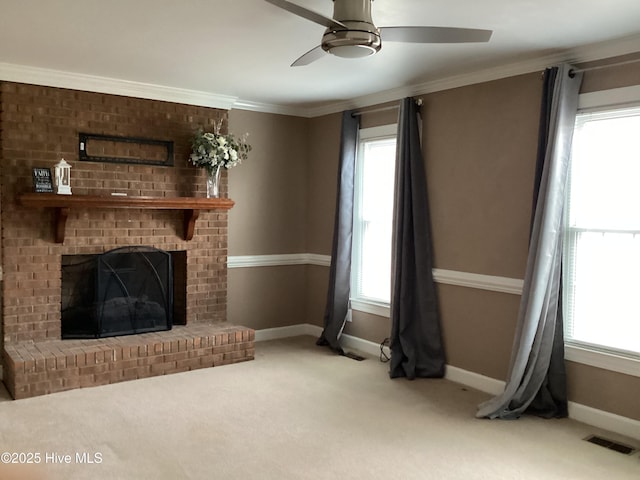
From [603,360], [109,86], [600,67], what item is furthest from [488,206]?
[109,86]

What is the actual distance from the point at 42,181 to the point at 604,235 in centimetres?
416

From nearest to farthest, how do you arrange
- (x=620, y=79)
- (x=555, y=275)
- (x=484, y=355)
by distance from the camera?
(x=620, y=79)
(x=555, y=275)
(x=484, y=355)

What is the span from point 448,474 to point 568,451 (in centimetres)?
83

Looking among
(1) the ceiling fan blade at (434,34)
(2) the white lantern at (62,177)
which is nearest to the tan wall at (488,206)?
(1) the ceiling fan blade at (434,34)

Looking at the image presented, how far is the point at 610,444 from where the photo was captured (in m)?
3.50

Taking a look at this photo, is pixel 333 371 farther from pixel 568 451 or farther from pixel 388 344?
pixel 568 451

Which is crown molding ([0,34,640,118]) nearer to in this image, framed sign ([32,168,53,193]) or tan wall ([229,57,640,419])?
tan wall ([229,57,640,419])

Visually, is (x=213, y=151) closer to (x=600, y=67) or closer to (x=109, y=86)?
(x=109, y=86)

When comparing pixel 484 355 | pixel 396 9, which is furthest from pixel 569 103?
pixel 484 355

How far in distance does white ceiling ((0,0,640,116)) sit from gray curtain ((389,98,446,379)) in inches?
22.3

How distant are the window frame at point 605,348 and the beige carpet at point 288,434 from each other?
0.44 m

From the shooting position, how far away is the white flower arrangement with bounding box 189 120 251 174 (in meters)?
5.25

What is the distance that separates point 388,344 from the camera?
5.34 meters

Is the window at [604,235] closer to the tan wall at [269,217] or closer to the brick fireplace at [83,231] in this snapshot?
the brick fireplace at [83,231]
